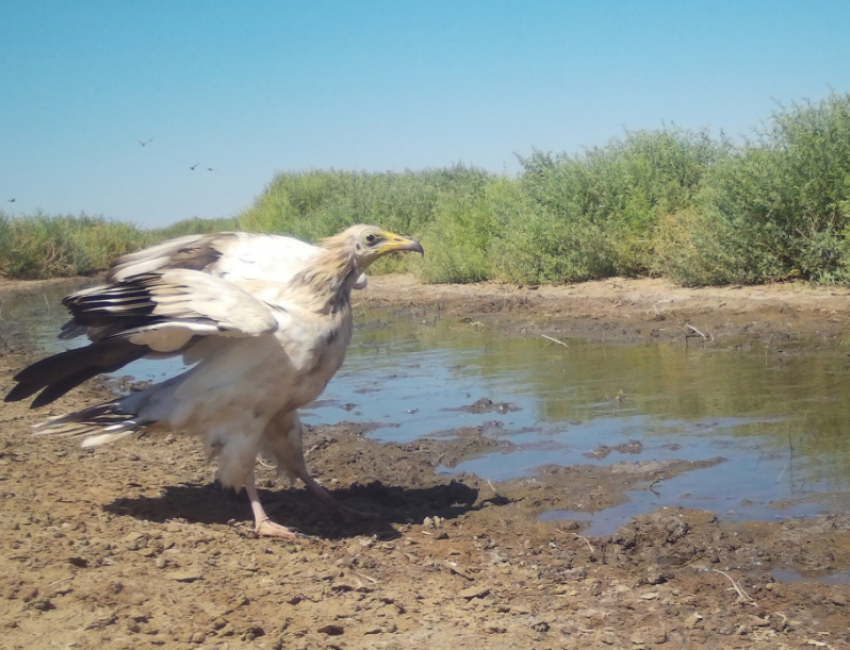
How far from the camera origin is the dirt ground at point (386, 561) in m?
3.44

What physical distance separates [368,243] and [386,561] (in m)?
1.93

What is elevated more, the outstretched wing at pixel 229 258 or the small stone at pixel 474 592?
the outstretched wing at pixel 229 258

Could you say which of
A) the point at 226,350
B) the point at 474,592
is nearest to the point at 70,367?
the point at 226,350

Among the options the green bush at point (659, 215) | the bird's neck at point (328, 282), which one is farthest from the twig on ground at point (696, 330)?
the bird's neck at point (328, 282)

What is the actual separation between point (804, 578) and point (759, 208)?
33.6ft

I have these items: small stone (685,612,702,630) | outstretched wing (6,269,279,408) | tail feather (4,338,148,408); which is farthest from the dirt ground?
outstretched wing (6,269,279,408)

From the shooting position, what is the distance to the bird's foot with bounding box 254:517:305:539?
4.92 metres

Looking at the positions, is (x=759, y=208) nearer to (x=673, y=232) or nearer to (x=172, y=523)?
(x=673, y=232)

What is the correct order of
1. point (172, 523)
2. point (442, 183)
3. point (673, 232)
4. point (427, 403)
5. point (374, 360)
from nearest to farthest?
point (172, 523) < point (427, 403) < point (374, 360) < point (673, 232) < point (442, 183)

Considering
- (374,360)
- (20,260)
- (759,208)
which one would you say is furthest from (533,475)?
(20,260)

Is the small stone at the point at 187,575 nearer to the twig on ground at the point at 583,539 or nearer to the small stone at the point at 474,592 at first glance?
the small stone at the point at 474,592

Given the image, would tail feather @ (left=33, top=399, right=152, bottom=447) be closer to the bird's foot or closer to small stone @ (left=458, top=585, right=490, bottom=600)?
the bird's foot

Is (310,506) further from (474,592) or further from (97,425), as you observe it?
(474,592)

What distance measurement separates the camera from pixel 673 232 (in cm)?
1510
